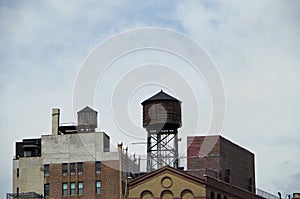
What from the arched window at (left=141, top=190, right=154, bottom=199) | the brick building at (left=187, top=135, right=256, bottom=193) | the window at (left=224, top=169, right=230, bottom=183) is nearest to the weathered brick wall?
the brick building at (left=187, top=135, right=256, bottom=193)

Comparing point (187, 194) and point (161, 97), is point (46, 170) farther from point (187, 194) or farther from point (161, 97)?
point (187, 194)

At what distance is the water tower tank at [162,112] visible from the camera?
100 meters

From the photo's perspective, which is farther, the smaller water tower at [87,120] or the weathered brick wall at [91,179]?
the smaller water tower at [87,120]

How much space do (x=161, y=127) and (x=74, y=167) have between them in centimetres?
1582

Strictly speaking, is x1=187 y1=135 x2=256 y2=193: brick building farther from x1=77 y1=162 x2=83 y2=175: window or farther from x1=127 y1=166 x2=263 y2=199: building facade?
x1=77 y1=162 x2=83 y2=175: window

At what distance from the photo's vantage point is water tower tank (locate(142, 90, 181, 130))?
330 ft

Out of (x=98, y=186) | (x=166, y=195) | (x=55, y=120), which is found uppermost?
(x=55, y=120)

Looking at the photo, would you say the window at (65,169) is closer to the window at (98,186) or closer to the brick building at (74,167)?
the brick building at (74,167)

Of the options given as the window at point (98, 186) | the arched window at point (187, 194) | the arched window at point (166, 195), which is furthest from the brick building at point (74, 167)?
the arched window at point (187, 194)

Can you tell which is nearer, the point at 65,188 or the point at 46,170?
the point at 65,188

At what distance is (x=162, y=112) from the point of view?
10075 cm

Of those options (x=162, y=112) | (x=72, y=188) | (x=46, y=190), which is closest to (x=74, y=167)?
(x=72, y=188)

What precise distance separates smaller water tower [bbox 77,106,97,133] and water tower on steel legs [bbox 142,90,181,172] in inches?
446

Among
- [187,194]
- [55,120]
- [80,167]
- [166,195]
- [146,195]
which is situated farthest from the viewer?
[55,120]
